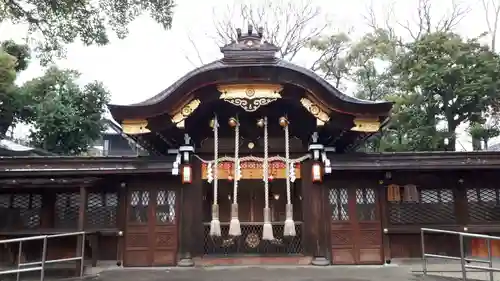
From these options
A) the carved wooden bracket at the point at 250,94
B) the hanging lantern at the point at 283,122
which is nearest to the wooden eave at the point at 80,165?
the carved wooden bracket at the point at 250,94

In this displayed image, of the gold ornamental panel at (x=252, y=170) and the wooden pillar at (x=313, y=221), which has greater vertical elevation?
→ the gold ornamental panel at (x=252, y=170)

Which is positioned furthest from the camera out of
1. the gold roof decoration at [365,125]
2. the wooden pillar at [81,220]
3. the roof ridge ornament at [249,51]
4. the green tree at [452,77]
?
the green tree at [452,77]

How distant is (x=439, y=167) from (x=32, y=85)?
19035 mm

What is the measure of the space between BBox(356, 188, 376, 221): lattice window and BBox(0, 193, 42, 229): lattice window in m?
7.21

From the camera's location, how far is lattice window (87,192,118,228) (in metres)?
Result: 9.06

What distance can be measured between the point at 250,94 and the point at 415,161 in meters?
4.04

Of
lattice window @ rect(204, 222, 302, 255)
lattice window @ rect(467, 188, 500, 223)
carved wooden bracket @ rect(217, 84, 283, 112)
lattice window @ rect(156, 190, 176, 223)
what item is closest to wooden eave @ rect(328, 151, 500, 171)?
lattice window @ rect(467, 188, 500, 223)

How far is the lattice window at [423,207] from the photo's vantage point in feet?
29.7

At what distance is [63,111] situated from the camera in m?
19.3

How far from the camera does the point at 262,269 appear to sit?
8.15 meters

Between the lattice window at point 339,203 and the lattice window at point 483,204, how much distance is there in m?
2.83

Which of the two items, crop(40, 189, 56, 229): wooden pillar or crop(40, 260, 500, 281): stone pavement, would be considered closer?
crop(40, 260, 500, 281): stone pavement

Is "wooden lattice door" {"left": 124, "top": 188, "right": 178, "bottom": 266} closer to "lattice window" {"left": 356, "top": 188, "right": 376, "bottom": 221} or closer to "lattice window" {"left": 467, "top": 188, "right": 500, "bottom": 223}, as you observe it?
"lattice window" {"left": 356, "top": 188, "right": 376, "bottom": 221}

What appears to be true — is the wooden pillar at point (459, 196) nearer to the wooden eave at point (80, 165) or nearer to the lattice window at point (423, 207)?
the lattice window at point (423, 207)
